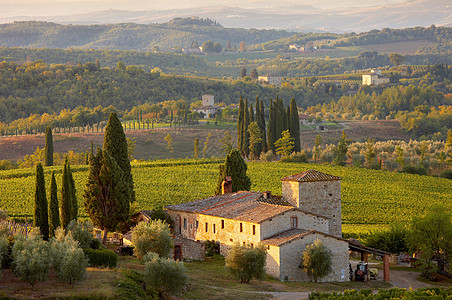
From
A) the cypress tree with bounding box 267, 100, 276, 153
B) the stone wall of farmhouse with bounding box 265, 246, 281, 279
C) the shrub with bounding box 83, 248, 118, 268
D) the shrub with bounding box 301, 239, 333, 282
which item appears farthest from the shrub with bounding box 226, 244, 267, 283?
the cypress tree with bounding box 267, 100, 276, 153

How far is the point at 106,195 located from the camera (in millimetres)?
46188

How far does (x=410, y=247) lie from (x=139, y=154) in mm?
77968

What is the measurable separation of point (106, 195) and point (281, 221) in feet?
39.5

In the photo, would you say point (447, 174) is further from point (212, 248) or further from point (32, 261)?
point (32, 261)

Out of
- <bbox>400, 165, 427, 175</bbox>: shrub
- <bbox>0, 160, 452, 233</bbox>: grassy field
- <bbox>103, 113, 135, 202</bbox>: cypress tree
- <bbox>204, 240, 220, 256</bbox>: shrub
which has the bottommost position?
<bbox>400, 165, 427, 175</bbox>: shrub

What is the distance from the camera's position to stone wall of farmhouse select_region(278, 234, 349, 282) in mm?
41531

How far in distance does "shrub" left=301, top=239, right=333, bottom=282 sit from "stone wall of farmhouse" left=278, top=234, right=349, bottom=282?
1.90 feet

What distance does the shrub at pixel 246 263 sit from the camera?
129ft

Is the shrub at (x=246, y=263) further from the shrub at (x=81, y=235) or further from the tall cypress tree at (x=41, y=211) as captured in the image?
the tall cypress tree at (x=41, y=211)

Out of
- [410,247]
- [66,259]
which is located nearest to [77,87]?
[410,247]

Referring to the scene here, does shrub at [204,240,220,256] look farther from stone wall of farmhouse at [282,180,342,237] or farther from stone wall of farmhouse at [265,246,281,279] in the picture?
stone wall of farmhouse at [265,246,281,279]

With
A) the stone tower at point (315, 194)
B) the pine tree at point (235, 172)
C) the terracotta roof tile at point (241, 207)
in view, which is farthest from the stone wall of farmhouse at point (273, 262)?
the pine tree at point (235, 172)

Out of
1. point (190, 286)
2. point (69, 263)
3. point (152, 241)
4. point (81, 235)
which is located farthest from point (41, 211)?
point (190, 286)

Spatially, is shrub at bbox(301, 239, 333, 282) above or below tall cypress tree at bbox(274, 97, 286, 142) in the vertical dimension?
below
